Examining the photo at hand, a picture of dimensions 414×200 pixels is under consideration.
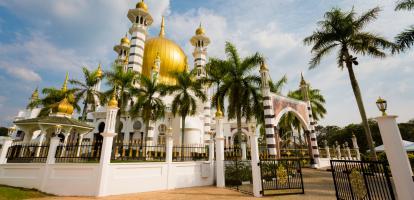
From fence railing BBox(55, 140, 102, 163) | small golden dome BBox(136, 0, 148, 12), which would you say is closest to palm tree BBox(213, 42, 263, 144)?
fence railing BBox(55, 140, 102, 163)

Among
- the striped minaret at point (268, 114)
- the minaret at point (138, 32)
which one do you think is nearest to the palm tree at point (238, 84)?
the striped minaret at point (268, 114)

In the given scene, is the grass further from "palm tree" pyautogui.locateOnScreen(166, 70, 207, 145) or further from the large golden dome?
the large golden dome

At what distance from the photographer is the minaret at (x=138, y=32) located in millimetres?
29625

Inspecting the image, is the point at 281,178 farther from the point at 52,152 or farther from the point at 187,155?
the point at 52,152

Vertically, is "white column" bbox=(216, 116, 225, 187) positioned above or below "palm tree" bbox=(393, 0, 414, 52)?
below

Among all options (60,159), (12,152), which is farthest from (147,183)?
(12,152)

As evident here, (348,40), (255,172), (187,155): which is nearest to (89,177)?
(187,155)

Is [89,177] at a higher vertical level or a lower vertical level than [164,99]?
lower

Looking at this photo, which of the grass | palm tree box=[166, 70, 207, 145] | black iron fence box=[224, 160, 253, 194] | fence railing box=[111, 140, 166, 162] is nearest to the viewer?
the grass

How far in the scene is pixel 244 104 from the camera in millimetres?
18047

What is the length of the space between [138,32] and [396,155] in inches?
1244

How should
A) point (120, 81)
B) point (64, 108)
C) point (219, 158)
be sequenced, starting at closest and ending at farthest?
point (219, 158) → point (64, 108) → point (120, 81)

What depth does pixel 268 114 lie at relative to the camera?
16859mm

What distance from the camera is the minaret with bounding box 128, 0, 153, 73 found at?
97.2ft
